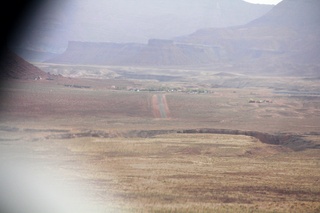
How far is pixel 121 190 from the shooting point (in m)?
29.3

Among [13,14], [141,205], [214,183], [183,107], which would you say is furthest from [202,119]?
[13,14]

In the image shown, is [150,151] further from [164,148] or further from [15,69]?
[15,69]

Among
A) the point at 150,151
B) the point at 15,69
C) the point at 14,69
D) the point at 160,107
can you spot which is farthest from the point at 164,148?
the point at 15,69

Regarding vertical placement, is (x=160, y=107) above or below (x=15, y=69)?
below

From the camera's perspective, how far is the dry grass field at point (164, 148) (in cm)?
2822

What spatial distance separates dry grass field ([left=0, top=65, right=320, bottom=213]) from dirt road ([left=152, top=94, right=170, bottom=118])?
143 millimetres

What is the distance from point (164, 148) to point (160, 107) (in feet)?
112

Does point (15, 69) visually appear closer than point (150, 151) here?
No

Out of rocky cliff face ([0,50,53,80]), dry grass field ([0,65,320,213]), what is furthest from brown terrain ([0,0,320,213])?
rocky cliff face ([0,50,53,80])

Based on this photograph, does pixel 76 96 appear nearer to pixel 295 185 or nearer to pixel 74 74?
pixel 295 185

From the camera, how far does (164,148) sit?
47.3 meters

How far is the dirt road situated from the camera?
244 ft

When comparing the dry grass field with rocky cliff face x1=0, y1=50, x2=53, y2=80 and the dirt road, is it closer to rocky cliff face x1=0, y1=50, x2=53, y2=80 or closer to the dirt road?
the dirt road

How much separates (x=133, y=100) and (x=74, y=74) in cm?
7817
